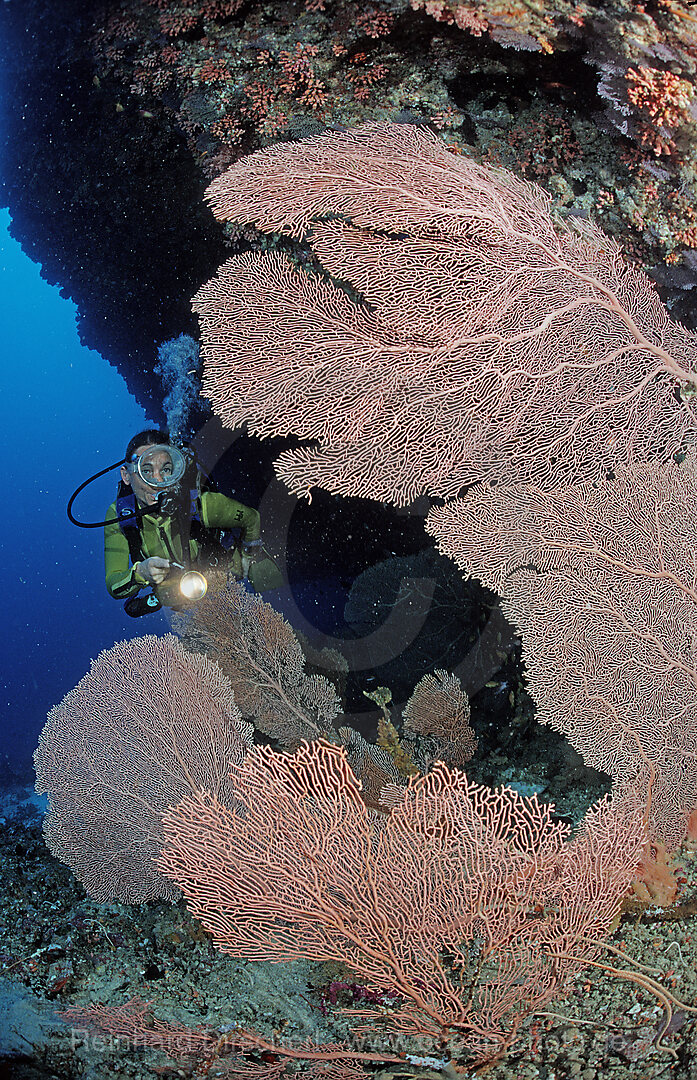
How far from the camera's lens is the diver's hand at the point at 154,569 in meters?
3.47

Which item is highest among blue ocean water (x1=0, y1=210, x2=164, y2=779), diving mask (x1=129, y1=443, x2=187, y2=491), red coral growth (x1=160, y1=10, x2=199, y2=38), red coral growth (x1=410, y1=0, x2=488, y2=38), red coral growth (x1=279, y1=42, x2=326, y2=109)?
blue ocean water (x1=0, y1=210, x2=164, y2=779)

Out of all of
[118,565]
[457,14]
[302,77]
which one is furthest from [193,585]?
[457,14]

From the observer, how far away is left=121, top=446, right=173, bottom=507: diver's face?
138 inches

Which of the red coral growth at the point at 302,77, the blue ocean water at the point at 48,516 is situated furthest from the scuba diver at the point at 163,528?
the blue ocean water at the point at 48,516

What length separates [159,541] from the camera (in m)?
3.67

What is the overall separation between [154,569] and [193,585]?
27cm

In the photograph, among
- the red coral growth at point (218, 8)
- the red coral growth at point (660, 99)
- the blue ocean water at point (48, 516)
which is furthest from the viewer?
the blue ocean water at point (48, 516)

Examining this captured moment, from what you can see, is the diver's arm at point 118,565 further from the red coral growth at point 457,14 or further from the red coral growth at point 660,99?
the red coral growth at point 660,99

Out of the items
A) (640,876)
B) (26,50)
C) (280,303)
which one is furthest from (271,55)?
(640,876)

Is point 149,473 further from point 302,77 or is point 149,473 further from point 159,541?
point 302,77

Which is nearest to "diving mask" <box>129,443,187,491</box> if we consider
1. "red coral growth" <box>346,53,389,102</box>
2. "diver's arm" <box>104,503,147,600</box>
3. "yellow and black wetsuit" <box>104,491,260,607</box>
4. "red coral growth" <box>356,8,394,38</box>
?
"yellow and black wetsuit" <box>104,491,260,607</box>

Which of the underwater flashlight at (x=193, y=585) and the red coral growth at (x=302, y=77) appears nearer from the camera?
the red coral growth at (x=302, y=77)

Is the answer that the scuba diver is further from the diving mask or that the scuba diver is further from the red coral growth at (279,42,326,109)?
the red coral growth at (279,42,326,109)

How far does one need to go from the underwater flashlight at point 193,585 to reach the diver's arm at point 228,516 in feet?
1.28
